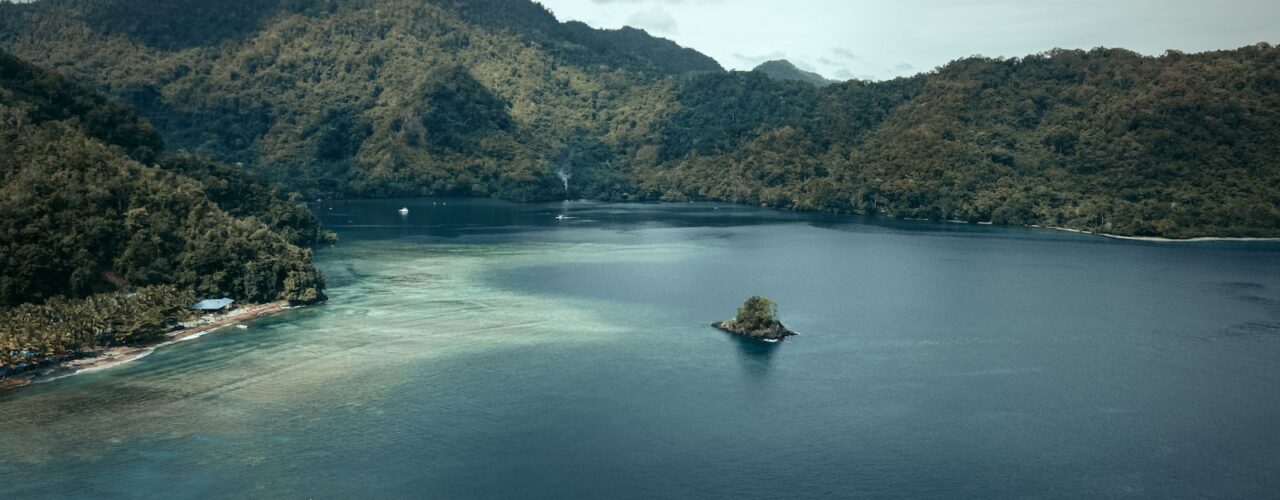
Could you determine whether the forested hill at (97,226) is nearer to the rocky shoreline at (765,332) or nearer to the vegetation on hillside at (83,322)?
the vegetation on hillside at (83,322)

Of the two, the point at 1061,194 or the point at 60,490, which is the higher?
the point at 1061,194

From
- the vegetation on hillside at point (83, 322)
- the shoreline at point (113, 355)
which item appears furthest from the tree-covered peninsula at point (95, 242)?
the shoreline at point (113, 355)

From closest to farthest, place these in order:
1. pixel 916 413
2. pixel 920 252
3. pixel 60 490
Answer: pixel 60 490
pixel 916 413
pixel 920 252

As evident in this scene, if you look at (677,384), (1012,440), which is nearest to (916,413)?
(1012,440)

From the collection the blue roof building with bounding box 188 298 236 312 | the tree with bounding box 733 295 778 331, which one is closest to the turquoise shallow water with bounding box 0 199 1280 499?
the tree with bounding box 733 295 778 331

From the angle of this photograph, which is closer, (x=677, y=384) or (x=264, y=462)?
(x=264, y=462)

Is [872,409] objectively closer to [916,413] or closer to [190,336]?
[916,413]
